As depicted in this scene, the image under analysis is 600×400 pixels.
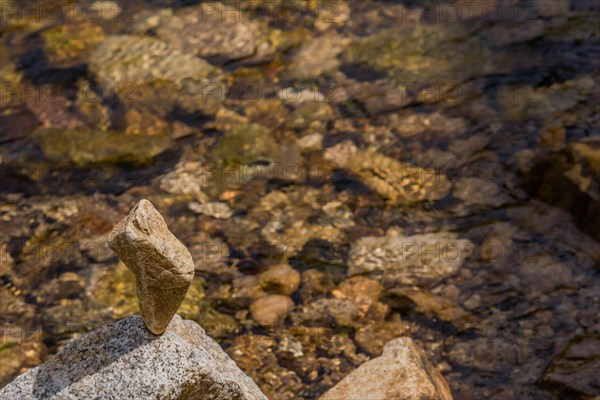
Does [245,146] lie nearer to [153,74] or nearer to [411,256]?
[153,74]

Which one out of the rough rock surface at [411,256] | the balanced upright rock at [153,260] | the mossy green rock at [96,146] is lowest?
the mossy green rock at [96,146]

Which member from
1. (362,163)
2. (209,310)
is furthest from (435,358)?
(362,163)

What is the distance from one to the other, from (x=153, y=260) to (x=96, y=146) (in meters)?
3.87

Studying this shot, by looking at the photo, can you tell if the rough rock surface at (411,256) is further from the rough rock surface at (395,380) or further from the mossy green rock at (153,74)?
the mossy green rock at (153,74)

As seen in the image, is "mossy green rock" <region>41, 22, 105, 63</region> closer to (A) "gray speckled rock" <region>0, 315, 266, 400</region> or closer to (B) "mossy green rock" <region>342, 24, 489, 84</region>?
(B) "mossy green rock" <region>342, 24, 489, 84</region>

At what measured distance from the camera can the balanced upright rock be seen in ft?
10.2

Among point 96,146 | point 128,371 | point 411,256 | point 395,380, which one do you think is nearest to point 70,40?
point 96,146

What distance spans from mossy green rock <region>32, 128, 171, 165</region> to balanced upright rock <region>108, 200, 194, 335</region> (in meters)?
3.51

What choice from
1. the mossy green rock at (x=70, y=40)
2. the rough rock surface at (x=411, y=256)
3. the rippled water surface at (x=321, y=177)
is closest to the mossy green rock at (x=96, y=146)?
the rippled water surface at (x=321, y=177)

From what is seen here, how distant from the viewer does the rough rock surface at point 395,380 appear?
421 centimetres

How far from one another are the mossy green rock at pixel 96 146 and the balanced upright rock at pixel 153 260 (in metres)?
3.51

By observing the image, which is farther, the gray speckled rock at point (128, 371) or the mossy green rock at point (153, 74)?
the mossy green rock at point (153, 74)

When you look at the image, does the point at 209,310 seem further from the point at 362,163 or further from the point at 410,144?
the point at 410,144

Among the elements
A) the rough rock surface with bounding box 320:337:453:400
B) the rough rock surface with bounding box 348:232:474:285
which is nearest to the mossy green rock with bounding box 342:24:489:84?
the rough rock surface with bounding box 348:232:474:285
